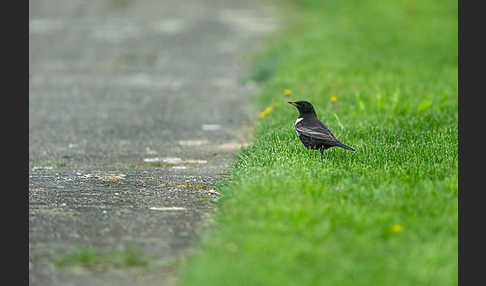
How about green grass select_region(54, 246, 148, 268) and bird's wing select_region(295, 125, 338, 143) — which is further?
bird's wing select_region(295, 125, 338, 143)

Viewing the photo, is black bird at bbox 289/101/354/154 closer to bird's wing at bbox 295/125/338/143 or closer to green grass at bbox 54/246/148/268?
bird's wing at bbox 295/125/338/143

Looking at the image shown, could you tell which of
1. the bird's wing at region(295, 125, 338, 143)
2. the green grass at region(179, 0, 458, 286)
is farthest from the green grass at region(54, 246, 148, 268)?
the bird's wing at region(295, 125, 338, 143)

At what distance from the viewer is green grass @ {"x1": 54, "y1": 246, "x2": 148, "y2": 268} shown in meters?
4.62

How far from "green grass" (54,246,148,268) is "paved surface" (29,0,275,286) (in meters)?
0.05

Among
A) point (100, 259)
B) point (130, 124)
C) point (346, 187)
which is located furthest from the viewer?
point (130, 124)

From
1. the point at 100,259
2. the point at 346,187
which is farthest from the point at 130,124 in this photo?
the point at 100,259

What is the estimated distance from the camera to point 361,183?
580cm

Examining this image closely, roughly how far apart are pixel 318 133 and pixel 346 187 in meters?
0.92

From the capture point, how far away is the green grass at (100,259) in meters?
4.62

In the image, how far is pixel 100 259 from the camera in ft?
15.3

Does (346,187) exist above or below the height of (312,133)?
below

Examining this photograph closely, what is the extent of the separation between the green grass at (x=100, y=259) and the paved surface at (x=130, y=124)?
0.18 feet

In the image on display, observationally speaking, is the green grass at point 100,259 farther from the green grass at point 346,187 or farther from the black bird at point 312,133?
the black bird at point 312,133

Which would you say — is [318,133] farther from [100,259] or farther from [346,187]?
[100,259]
